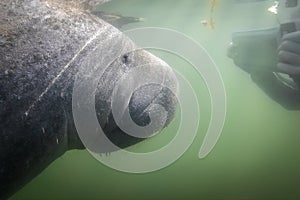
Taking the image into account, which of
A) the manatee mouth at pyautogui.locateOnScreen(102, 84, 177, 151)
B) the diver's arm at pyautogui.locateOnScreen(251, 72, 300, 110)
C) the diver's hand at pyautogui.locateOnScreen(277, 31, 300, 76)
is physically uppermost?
the diver's hand at pyautogui.locateOnScreen(277, 31, 300, 76)

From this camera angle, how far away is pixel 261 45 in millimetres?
3717

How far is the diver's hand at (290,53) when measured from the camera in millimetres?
3373

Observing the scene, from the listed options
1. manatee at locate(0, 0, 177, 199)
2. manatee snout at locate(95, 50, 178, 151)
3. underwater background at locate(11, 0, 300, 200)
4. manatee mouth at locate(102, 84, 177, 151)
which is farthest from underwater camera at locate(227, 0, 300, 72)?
underwater background at locate(11, 0, 300, 200)

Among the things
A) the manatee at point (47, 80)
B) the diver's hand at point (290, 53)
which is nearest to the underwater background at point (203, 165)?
the diver's hand at point (290, 53)

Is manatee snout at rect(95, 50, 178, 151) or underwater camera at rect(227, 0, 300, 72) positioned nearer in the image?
manatee snout at rect(95, 50, 178, 151)

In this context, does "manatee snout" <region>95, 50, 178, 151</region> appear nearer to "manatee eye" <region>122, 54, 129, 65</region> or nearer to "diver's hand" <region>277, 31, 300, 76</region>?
"manatee eye" <region>122, 54, 129, 65</region>

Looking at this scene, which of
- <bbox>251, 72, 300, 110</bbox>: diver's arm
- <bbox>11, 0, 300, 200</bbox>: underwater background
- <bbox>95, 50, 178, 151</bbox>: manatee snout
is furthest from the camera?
<bbox>11, 0, 300, 200</bbox>: underwater background

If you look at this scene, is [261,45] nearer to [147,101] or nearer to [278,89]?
[278,89]

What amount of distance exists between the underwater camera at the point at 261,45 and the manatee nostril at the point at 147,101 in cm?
116

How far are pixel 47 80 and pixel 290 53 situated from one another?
7.35 ft

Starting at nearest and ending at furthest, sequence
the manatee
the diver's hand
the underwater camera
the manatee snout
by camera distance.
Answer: the manatee
the manatee snout
the diver's hand
the underwater camera

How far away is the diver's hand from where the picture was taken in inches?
133

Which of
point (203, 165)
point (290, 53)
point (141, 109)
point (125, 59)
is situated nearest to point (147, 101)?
point (141, 109)

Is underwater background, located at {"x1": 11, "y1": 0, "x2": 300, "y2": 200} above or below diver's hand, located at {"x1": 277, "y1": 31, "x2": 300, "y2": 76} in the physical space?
below
